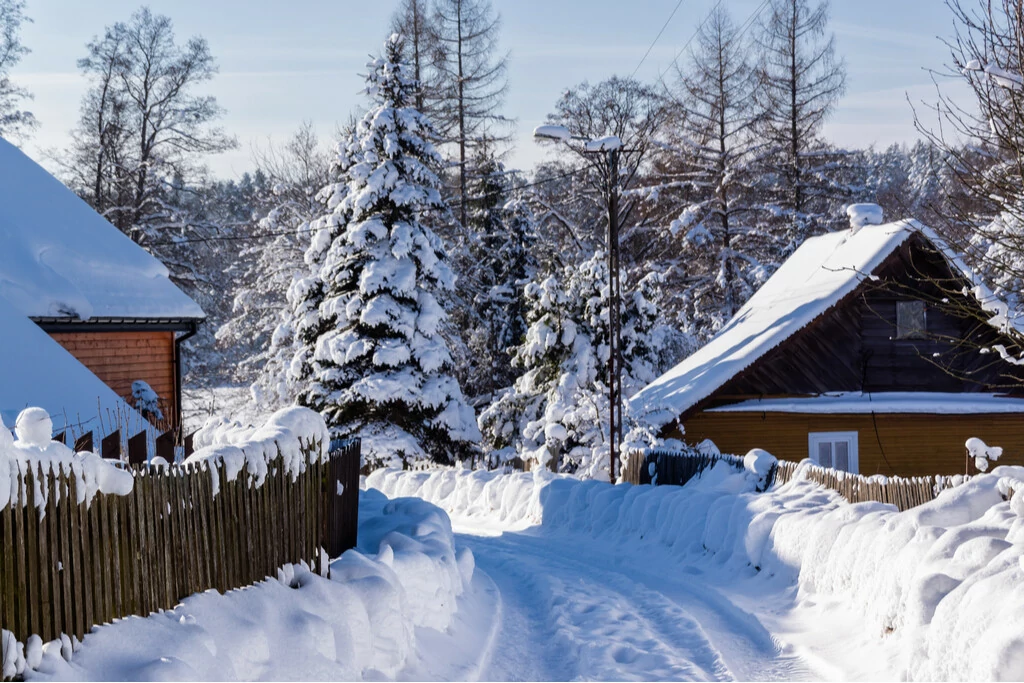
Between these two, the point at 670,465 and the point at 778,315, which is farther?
the point at 778,315

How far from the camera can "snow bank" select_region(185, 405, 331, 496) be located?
636 centimetres

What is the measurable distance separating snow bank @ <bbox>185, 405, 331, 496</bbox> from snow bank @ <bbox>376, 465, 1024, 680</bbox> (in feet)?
14.4

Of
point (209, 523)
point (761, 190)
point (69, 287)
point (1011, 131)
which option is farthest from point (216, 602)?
point (761, 190)

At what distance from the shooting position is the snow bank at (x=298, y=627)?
189 inches

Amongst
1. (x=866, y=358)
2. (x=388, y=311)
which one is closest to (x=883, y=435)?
(x=866, y=358)

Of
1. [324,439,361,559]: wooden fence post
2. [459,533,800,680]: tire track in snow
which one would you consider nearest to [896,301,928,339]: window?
[459,533,800,680]: tire track in snow

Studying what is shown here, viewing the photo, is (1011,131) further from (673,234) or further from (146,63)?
(146,63)

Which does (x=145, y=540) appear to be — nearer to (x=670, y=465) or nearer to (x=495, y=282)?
(x=670, y=465)

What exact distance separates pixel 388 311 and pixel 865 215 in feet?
37.8

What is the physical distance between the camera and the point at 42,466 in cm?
464

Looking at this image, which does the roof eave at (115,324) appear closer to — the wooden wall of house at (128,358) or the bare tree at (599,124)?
the wooden wall of house at (128,358)

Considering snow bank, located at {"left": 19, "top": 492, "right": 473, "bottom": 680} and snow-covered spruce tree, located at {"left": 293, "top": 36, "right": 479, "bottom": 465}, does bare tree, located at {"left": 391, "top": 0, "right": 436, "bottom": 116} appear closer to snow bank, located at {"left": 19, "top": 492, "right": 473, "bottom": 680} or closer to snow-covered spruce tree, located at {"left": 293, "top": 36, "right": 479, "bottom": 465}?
snow-covered spruce tree, located at {"left": 293, "top": 36, "right": 479, "bottom": 465}

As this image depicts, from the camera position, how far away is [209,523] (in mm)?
6152

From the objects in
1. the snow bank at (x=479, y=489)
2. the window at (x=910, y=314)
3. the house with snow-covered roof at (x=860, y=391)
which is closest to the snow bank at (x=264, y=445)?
the snow bank at (x=479, y=489)
